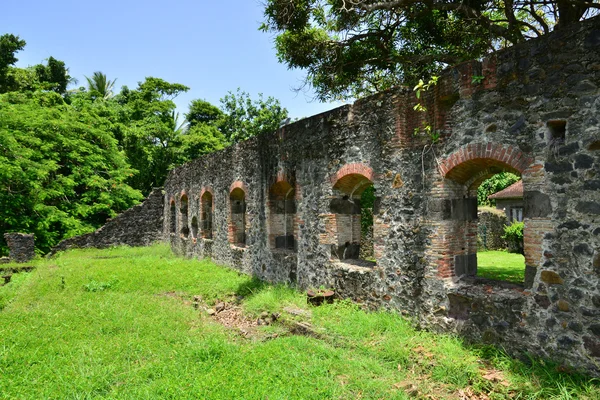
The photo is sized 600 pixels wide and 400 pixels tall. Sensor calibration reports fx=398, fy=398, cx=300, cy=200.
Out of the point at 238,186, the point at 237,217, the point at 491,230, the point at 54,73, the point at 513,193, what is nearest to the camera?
the point at 238,186

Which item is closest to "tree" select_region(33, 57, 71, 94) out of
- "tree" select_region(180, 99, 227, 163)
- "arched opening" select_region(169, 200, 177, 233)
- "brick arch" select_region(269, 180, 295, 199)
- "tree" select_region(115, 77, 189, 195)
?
"tree" select_region(115, 77, 189, 195)

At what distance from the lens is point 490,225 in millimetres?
17156

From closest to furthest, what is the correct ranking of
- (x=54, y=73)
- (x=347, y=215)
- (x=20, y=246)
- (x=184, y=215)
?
(x=347, y=215) < (x=20, y=246) < (x=184, y=215) < (x=54, y=73)

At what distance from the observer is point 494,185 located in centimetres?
2172

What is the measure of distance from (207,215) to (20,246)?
6772 mm

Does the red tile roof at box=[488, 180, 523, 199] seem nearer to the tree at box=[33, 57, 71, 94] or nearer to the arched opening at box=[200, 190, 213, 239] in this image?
the arched opening at box=[200, 190, 213, 239]

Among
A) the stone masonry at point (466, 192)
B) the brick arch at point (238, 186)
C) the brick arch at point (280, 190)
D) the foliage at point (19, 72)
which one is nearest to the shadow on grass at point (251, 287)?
the stone masonry at point (466, 192)

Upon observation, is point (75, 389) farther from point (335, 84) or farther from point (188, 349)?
point (335, 84)

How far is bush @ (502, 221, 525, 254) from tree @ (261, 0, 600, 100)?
7.64 metres

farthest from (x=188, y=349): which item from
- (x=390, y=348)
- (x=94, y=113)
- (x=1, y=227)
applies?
(x=94, y=113)

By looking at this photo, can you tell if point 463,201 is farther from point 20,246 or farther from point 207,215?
point 20,246

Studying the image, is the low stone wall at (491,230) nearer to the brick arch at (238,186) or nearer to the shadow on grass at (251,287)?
the brick arch at (238,186)

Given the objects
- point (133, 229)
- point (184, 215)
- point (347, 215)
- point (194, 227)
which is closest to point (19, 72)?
point (133, 229)

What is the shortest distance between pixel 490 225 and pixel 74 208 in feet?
59.9
